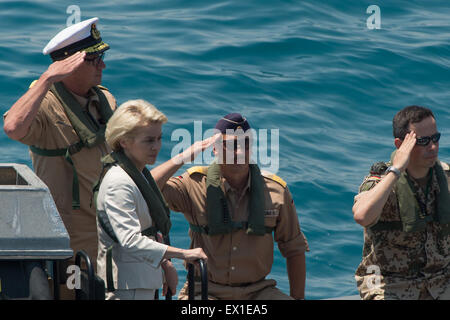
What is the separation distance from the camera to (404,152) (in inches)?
181

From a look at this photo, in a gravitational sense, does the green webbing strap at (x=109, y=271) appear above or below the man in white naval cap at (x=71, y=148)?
below

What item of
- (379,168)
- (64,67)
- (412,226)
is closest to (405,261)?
(412,226)

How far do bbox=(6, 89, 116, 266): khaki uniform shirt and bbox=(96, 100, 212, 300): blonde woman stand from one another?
1.92 ft

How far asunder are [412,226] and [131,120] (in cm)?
160

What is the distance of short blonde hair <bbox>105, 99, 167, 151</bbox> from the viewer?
13.2ft

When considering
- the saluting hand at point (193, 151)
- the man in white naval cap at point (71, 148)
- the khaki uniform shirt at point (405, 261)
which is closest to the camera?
the saluting hand at point (193, 151)

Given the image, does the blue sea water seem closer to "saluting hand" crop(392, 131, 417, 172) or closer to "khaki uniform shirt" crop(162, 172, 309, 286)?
"khaki uniform shirt" crop(162, 172, 309, 286)

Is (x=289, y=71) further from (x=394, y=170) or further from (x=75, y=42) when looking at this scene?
(x=394, y=170)

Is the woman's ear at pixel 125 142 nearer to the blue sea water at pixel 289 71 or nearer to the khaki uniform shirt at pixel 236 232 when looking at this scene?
the khaki uniform shirt at pixel 236 232

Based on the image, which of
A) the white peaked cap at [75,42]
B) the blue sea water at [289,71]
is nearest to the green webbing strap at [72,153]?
the white peaked cap at [75,42]

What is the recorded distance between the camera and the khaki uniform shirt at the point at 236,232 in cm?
466

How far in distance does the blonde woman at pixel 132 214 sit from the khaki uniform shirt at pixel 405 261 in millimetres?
1246

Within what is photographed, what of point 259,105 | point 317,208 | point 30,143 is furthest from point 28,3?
point 30,143
